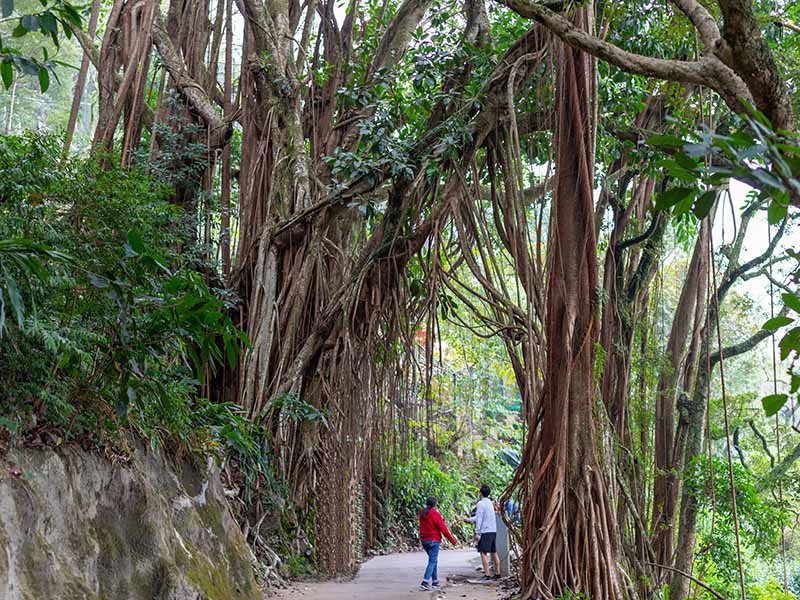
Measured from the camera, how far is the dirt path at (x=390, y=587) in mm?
5617

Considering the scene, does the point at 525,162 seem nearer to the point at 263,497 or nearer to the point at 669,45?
the point at 669,45

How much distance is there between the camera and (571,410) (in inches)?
165

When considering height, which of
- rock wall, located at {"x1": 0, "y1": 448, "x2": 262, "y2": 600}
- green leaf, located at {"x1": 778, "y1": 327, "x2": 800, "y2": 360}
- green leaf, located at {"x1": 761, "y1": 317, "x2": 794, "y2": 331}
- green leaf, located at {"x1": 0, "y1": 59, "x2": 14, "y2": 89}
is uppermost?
green leaf, located at {"x1": 0, "y1": 59, "x2": 14, "y2": 89}

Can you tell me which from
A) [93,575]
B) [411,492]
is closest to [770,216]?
[93,575]

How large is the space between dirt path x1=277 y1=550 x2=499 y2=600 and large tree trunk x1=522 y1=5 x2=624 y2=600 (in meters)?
1.60

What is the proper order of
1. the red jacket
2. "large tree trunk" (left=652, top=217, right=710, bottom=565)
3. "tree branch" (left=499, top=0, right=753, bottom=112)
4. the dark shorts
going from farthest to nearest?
1. the dark shorts
2. "large tree trunk" (left=652, top=217, right=710, bottom=565)
3. the red jacket
4. "tree branch" (left=499, top=0, right=753, bottom=112)

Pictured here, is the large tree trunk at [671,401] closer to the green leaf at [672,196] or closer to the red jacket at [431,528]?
the red jacket at [431,528]

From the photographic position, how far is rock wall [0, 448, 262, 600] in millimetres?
2736

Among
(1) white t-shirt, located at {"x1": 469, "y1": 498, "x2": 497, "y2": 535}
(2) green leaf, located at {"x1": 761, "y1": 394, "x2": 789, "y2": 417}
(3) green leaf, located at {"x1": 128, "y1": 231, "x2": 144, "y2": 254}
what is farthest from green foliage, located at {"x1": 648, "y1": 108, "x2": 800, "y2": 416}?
(1) white t-shirt, located at {"x1": 469, "y1": 498, "x2": 497, "y2": 535}

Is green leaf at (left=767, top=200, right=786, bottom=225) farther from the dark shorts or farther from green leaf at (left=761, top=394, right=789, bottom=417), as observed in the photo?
the dark shorts

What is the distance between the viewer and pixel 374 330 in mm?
6098

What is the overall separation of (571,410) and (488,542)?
328 centimetres

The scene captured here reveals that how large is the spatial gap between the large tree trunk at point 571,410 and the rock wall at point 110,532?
64.4 inches

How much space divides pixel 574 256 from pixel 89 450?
257cm
